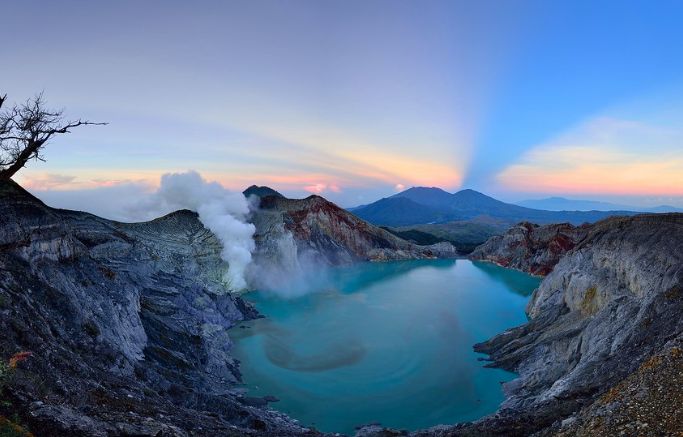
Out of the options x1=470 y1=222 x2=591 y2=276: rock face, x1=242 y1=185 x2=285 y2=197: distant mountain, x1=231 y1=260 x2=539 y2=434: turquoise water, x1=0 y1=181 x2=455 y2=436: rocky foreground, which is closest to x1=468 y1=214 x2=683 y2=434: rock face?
x1=231 y1=260 x2=539 y2=434: turquoise water

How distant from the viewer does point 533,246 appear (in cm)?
9019

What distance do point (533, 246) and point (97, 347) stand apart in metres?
89.1

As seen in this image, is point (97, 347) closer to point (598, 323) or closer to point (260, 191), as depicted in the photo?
point (598, 323)

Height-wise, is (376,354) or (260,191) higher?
(260,191)

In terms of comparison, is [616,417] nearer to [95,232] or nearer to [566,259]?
[566,259]

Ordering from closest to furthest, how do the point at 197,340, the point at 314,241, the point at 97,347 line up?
the point at 97,347 → the point at 197,340 → the point at 314,241

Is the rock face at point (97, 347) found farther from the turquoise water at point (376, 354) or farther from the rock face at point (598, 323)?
the rock face at point (598, 323)

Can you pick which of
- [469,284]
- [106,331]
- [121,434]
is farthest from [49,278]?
[469,284]

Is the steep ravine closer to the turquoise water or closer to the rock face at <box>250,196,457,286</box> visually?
the turquoise water

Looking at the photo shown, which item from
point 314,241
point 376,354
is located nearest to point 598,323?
point 376,354

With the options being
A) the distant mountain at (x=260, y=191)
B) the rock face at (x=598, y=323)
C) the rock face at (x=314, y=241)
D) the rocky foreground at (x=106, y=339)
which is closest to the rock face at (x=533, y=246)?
the rock face at (x=314, y=241)

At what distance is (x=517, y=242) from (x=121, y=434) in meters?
98.3

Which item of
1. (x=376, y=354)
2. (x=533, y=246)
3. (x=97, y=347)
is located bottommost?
(x=376, y=354)

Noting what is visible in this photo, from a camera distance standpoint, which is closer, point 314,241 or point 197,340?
point 197,340
